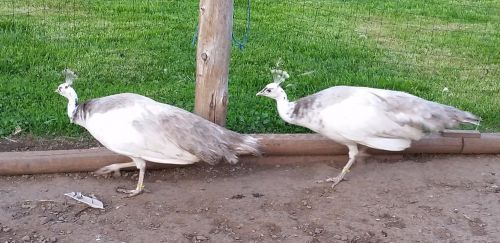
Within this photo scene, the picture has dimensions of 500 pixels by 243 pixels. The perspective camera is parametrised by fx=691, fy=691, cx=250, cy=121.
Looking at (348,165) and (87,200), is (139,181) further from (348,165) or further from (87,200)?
(348,165)

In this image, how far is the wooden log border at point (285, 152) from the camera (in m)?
4.21

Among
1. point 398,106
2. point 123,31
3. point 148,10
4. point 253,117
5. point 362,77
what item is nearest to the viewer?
point 398,106

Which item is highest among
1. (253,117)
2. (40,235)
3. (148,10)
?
(148,10)

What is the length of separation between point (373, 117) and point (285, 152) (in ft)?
2.31

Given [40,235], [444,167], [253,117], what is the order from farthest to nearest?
[253,117] → [444,167] → [40,235]

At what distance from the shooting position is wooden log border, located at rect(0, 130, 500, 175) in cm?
421

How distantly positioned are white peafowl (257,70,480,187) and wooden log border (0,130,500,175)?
308 millimetres

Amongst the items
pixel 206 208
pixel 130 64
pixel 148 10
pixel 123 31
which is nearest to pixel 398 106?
pixel 206 208

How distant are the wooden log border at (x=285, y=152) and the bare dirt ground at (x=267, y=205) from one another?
6cm

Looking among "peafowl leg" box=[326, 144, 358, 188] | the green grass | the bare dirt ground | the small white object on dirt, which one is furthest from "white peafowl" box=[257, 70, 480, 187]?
the small white object on dirt

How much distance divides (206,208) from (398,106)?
1.32m

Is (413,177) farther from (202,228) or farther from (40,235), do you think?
(40,235)

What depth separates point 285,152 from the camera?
14.9 feet

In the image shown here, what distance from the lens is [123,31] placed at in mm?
7012
